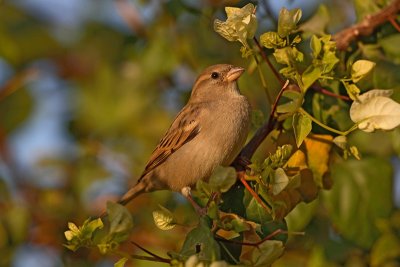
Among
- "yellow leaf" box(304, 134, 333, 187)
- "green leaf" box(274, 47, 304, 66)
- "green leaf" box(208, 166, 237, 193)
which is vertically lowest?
"yellow leaf" box(304, 134, 333, 187)

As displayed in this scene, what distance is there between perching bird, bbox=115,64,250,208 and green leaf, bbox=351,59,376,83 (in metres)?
1.49

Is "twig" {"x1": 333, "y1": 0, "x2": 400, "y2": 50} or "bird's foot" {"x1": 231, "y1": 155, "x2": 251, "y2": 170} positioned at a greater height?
"twig" {"x1": 333, "y1": 0, "x2": 400, "y2": 50}

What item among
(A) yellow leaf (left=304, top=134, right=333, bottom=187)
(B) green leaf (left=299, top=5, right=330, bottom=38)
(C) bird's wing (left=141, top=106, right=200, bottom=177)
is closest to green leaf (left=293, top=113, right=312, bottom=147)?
(A) yellow leaf (left=304, top=134, right=333, bottom=187)

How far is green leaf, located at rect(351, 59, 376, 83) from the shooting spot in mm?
3377

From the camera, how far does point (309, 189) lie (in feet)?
13.0

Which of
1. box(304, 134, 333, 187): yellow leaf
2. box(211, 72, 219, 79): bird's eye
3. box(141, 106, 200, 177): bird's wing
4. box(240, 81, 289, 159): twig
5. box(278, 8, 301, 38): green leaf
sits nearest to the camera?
box(278, 8, 301, 38): green leaf

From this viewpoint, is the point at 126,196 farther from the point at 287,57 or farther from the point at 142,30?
the point at 287,57

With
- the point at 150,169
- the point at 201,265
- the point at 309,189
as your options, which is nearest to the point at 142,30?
the point at 150,169

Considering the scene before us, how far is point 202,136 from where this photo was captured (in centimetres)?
520

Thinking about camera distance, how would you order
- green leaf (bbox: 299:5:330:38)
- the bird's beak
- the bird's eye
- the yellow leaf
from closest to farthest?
the yellow leaf → green leaf (bbox: 299:5:330:38) → the bird's beak → the bird's eye

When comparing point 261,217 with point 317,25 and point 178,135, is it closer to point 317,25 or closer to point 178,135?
point 317,25

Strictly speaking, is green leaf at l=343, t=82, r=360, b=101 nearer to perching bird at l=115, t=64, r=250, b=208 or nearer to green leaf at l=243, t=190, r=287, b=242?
green leaf at l=243, t=190, r=287, b=242

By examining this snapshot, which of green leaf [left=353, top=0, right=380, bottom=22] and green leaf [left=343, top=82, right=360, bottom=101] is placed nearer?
green leaf [left=343, top=82, right=360, bottom=101]

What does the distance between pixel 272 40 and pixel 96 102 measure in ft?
11.5
